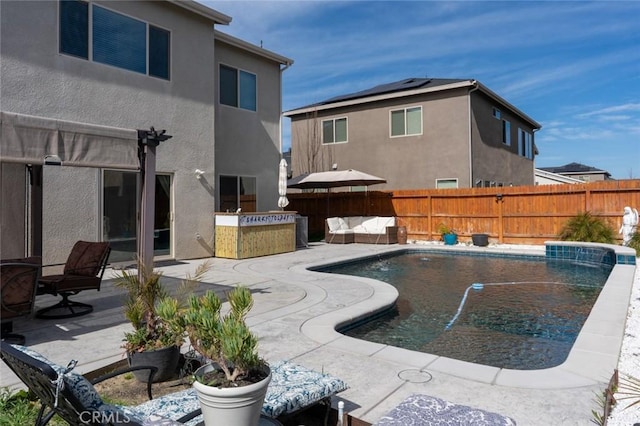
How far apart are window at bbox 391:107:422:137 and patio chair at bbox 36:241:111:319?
1484 centimetres

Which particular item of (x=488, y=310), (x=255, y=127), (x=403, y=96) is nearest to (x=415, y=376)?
(x=488, y=310)

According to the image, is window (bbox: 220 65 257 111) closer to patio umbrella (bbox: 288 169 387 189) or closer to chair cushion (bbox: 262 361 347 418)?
patio umbrella (bbox: 288 169 387 189)

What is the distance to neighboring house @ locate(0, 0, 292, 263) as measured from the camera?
767 cm

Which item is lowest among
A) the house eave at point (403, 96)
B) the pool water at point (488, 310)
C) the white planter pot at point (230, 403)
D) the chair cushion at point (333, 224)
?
the pool water at point (488, 310)

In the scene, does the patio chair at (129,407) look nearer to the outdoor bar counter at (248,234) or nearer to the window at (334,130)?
the outdoor bar counter at (248,234)

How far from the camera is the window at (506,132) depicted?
20.8 metres

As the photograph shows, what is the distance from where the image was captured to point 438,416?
233 centimetres

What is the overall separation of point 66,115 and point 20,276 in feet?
18.2

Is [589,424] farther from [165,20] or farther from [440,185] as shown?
[440,185]

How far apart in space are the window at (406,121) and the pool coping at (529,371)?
1229 cm

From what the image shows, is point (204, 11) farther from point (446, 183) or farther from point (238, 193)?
point (446, 183)

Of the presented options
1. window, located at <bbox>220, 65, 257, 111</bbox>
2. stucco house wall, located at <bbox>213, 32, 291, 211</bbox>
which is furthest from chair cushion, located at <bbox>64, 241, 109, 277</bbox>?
window, located at <bbox>220, 65, 257, 111</bbox>

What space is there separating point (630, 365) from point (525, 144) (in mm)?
23142

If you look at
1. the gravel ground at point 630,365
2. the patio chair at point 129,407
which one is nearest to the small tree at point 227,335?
the patio chair at point 129,407
